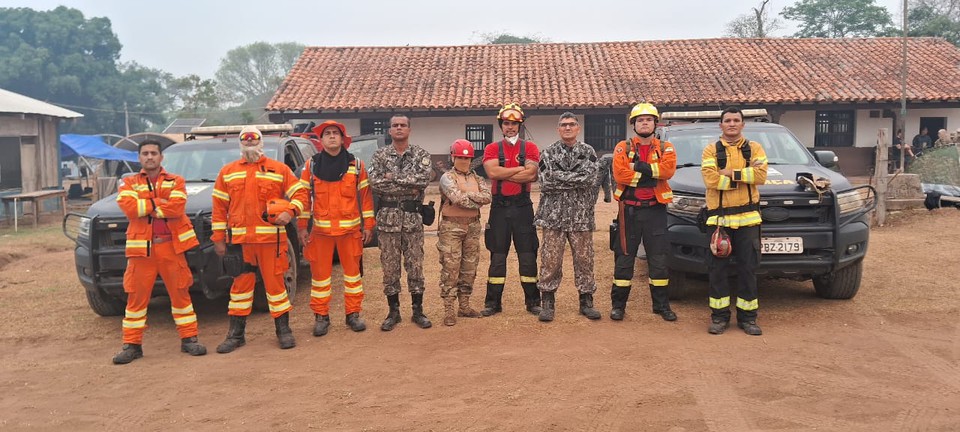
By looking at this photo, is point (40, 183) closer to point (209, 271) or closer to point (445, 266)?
point (209, 271)

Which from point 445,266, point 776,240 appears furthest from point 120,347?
point 776,240

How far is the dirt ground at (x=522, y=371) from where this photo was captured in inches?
159

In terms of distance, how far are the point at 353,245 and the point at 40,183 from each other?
16592mm

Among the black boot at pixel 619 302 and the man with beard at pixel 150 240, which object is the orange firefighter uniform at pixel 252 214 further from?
the black boot at pixel 619 302

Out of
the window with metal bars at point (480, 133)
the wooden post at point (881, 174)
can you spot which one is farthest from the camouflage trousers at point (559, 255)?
the window with metal bars at point (480, 133)

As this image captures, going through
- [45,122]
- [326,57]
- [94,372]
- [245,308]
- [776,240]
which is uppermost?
[326,57]

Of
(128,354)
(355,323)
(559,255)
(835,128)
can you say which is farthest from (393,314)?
(835,128)

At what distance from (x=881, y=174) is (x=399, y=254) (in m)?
8.70

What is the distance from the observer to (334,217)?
18.7ft

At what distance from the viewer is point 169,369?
16.9 ft

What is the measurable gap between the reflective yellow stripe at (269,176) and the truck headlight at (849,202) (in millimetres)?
4673

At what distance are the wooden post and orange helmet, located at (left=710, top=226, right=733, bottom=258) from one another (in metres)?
6.75

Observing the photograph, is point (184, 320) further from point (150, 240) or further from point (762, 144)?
point (762, 144)

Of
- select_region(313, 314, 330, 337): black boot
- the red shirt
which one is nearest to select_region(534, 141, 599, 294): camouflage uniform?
the red shirt
